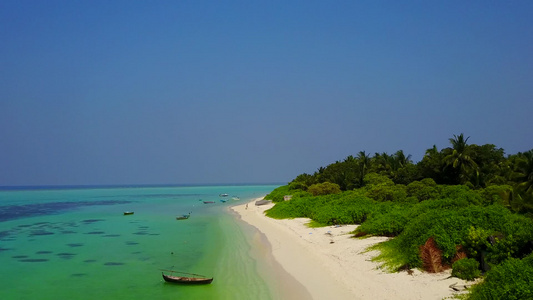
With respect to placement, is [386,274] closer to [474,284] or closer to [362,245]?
[474,284]

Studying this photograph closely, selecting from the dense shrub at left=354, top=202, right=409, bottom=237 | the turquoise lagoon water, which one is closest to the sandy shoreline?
the dense shrub at left=354, top=202, right=409, bottom=237

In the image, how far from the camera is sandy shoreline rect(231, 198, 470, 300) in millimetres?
15672

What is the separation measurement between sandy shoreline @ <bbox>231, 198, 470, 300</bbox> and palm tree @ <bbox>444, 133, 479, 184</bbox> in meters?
29.3

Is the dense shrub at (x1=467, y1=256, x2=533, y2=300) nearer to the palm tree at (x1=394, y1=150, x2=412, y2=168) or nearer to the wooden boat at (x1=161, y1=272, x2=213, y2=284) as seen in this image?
the wooden boat at (x1=161, y1=272, x2=213, y2=284)

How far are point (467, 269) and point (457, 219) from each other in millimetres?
3473

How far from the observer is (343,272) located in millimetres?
20125

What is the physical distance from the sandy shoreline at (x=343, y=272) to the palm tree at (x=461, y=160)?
96.0 feet

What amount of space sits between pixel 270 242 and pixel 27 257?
63.9ft

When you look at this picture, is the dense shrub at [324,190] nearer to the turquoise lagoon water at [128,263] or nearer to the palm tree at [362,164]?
the palm tree at [362,164]

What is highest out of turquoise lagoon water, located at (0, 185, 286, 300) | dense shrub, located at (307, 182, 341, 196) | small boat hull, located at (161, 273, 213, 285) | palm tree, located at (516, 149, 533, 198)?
palm tree, located at (516, 149, 533, 198)

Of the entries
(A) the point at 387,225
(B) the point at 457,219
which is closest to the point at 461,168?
(A) the point at 387,225

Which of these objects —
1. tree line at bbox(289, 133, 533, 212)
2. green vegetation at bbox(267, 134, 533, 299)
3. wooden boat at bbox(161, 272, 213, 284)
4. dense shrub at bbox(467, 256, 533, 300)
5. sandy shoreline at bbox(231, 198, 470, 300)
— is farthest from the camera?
tree line at bbox(289, 133, 533, 212)

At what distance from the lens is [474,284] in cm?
1415

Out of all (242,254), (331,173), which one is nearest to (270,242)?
(242,254)
